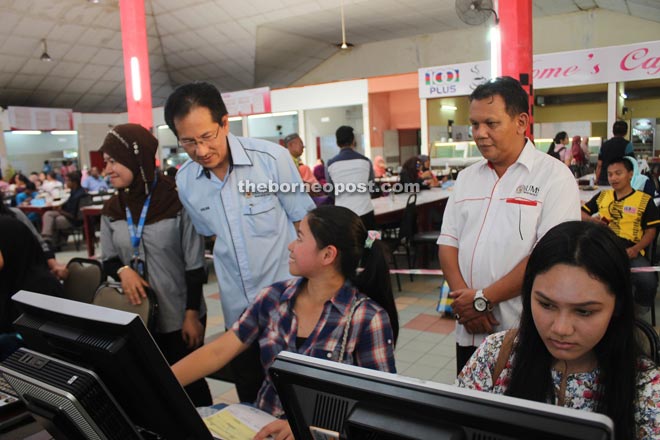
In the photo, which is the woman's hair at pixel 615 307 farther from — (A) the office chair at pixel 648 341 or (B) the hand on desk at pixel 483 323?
(B) the hand on desk at pixel 483 323

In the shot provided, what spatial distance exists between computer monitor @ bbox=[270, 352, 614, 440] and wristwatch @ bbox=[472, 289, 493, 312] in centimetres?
114

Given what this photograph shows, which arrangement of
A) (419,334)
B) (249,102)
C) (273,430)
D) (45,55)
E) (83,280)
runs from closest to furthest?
(273,430)
(83,280)
(419,334)
(45,55)
(249,102)

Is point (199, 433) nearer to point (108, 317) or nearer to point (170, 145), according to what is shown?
point (108, 317)

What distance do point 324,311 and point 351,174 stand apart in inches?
145

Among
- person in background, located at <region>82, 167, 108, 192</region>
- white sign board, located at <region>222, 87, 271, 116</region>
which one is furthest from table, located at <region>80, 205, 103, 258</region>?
white sign board, located at <region>222, 87, 271, 116</region>

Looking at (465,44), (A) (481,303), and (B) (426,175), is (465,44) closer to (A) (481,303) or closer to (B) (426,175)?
(B) (426,175)

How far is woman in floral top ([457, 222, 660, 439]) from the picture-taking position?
1042 mm

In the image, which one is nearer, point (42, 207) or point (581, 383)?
point (581, 383)

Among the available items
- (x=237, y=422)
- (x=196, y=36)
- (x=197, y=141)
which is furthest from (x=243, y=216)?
(x=196, y=36)

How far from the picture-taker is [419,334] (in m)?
4.18

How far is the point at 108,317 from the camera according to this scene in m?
0.89

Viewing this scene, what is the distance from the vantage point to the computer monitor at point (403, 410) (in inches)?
22.5

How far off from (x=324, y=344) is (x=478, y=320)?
1.98 ft

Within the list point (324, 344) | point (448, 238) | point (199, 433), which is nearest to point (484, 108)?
point (448, 238)
